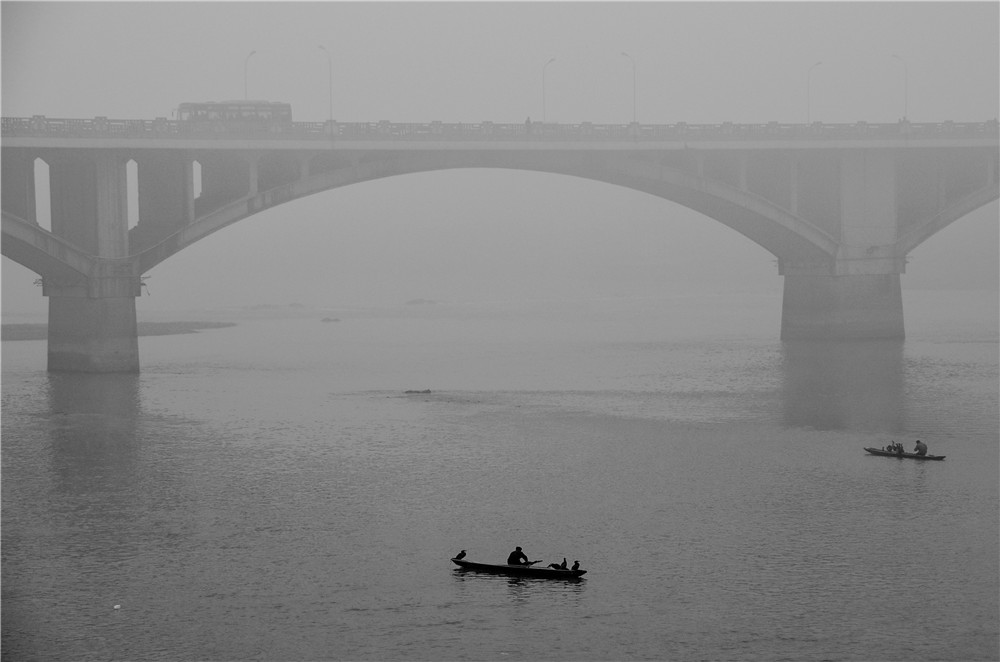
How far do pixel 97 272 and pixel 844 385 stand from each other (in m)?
34.0

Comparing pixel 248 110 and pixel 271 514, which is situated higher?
pixel 248 110

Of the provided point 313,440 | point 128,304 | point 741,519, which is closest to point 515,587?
point 741,519

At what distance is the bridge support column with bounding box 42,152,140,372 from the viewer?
53.9 meters

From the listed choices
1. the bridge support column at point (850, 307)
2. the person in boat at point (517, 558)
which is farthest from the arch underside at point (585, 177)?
the person in boat at point (517, 558)

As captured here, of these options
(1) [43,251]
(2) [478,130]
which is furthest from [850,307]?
(1) [43,251]

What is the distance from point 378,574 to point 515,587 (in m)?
2.79

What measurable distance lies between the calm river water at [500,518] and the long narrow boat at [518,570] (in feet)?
0.89

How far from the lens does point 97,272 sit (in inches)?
2109

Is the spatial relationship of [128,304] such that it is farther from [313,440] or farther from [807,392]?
[807,392]

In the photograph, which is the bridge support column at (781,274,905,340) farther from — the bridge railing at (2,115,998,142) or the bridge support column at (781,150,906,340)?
the bridge railing at (2,115,998,142)

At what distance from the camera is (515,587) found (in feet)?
74.4

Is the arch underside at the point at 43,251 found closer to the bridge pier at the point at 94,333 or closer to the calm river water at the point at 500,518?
the bridge pier at the point at 94,333

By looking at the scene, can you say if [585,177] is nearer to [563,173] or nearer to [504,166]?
[563,173]

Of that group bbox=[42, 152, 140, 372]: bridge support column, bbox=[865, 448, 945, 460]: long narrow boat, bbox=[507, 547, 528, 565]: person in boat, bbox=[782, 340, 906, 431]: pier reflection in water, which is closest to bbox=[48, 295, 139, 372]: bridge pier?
bbox=[42, 152, 140, 372]: bridge support column
